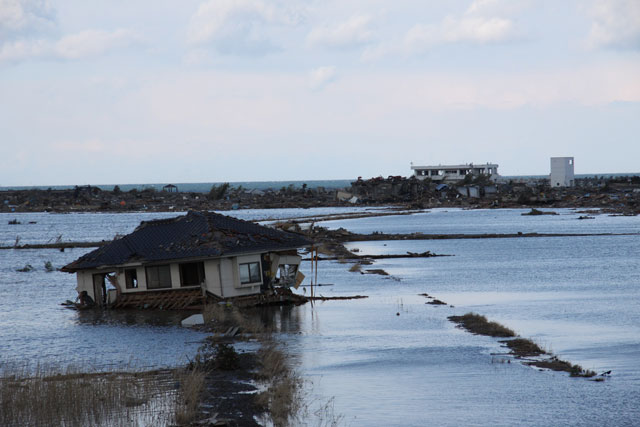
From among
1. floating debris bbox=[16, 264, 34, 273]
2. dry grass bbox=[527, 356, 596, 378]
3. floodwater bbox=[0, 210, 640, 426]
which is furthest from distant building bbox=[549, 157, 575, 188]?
dry grass bbox=[527, 356, 596, 378]

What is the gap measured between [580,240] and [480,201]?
8334cm

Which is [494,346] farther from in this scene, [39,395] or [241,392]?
[39,395]

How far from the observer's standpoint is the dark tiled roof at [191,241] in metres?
35.7

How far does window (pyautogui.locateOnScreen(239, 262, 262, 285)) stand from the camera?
120 ft

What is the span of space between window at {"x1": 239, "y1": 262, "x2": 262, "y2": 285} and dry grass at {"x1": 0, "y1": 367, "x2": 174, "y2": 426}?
15.3 metres

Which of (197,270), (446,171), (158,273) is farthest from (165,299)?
(446,171)

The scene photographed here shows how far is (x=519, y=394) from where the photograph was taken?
20094 mm

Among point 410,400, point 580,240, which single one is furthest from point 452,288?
point 580,240

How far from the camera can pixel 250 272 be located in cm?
3681

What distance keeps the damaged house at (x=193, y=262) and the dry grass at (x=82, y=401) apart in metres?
14.7

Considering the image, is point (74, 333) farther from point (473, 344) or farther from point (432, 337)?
point (473, 344)

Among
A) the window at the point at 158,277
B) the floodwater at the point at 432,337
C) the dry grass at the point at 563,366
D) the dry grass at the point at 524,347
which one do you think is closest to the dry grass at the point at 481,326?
the floodwater at the point at 432,337

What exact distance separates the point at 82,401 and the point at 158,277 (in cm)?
1863

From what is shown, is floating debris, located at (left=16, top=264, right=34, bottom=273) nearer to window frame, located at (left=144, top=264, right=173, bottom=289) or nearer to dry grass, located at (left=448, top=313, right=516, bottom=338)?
window frame, located at (left=144, top=264, right=173, bottom=289)
